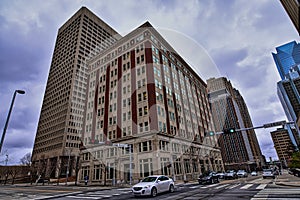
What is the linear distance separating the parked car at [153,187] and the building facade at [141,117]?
13588 millimetres

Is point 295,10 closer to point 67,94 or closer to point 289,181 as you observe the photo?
point 289,181

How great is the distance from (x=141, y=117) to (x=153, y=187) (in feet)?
74.2

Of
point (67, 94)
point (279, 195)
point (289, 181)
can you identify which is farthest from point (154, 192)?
point (67, 94)

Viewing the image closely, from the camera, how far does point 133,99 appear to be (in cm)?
3884

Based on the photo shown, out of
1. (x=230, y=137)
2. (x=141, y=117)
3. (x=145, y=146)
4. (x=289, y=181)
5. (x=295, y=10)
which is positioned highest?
(x=230, y=137)

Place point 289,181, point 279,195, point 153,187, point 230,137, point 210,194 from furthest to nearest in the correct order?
1. point 230,137
2. point 289,181
3. point 153,187
4. point 210,194
5. point 279,195

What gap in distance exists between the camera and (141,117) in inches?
1427

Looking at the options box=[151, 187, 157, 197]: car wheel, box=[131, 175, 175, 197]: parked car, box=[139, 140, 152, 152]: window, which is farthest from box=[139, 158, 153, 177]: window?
box=[151, 187, 157, 197]: car wheel

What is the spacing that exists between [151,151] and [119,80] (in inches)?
775

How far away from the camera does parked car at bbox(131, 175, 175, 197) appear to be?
13.6 m

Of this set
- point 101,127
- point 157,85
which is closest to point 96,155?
point 101,127

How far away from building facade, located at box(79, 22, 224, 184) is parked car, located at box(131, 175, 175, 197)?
1359cm

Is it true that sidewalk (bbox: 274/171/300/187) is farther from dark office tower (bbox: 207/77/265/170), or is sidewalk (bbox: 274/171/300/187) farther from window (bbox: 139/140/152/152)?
dark office tower (bbox: 207/77/265/170)

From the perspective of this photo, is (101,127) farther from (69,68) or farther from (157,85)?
(69,68)
